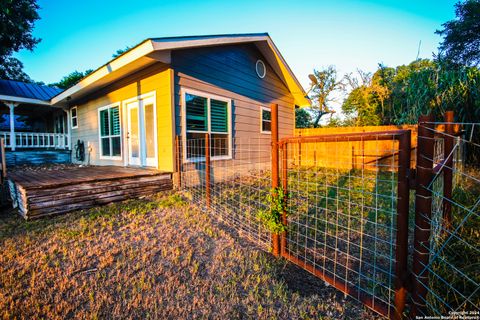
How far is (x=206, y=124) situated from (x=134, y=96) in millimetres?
2129

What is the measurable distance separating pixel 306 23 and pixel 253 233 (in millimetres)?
9031

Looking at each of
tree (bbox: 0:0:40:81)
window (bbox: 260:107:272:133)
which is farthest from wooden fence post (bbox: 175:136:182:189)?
tree (bbox: 0:0:40:81)

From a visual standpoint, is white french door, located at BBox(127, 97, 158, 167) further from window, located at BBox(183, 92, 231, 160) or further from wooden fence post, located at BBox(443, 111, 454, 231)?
wooden fence post, located at BBox(443, 111, 454, 231)

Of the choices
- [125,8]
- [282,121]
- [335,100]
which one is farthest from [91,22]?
[335,100]

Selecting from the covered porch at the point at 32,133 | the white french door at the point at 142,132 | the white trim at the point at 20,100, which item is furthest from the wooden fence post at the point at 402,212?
the white trim at the point at 20,100

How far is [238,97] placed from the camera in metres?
6.89

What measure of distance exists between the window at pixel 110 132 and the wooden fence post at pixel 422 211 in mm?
7091

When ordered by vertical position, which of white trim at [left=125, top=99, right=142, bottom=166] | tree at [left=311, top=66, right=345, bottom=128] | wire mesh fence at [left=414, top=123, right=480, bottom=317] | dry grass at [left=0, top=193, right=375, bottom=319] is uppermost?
→ tree at [left=311, top=66, right=345, bottom=128]

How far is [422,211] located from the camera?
1288 millimetres

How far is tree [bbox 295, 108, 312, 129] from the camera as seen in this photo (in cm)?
2083

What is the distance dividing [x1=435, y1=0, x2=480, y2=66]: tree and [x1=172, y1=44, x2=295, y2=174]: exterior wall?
13.8m

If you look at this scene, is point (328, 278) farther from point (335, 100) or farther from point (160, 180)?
point (335, 100)

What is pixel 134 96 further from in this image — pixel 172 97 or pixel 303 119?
pixel 303 119

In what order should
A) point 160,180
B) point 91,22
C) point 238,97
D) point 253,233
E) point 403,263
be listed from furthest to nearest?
1. point 91,22
2. point 238,97
3. point 160,180
4. point 253,233
5. point 403,263
